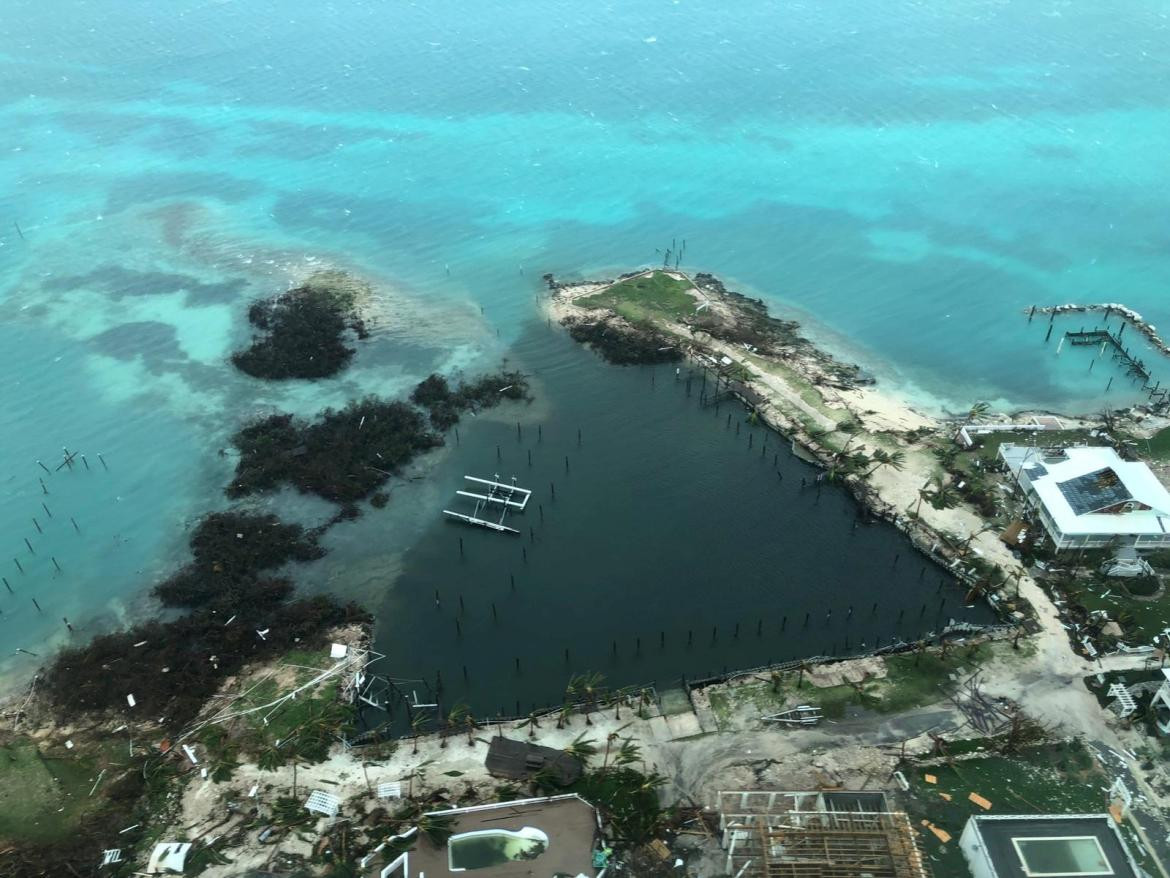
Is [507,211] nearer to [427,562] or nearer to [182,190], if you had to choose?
[182,190]

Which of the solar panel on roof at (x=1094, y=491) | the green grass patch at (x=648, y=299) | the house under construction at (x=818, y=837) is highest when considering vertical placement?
the green grass patch at (x=648, y=299)

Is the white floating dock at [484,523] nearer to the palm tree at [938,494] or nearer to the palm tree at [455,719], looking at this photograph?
the palm tree at [455,719]

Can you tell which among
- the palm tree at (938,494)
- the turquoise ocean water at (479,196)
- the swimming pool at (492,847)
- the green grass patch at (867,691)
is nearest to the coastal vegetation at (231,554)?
the turquoise ocean water at (479,196)

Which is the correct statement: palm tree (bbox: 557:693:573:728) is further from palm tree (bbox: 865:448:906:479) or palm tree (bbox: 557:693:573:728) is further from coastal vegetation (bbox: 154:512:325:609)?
palm tree (bbox: 865:448:906:479)

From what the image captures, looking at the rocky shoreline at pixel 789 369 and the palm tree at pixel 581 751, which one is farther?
the rocky shoreline at pixel 789 369

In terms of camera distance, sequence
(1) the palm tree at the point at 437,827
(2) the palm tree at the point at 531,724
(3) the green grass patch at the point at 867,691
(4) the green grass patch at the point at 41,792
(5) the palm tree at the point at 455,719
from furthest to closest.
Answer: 1. (3) the green grass patch at the point at 867,691
2. (2) the palm tree at the point at 531,724
3. (5) the palm tree at the point at 455,719
4. (4) the green grass patch at the point at 41,792
5. (1) the palm tree at the point at 437,827

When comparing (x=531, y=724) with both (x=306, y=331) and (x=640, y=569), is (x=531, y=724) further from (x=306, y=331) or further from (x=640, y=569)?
(x=306, y=331)
